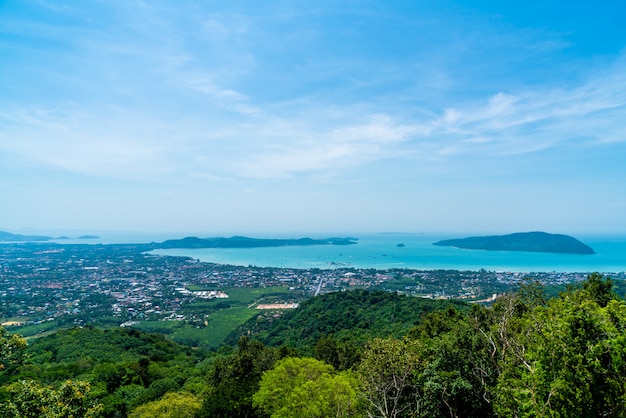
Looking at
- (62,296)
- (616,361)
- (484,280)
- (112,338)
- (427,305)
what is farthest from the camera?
(484,280)

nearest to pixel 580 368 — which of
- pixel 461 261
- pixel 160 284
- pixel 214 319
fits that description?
pixel 214 319

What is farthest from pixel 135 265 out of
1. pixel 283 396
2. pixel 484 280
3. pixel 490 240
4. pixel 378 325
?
pixel 490 240

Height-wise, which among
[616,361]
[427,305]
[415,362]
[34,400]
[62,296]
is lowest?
[62,296]

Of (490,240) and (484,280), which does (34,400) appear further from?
(490,240)

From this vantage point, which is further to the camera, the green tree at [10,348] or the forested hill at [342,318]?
the forested hill at [342,318]

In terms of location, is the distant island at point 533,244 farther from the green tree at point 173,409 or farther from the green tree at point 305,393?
the green tree at point 173,409

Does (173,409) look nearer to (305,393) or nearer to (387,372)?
(305,393)

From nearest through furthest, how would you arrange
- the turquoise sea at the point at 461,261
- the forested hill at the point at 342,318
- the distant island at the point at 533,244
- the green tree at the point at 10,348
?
the green tree at the point at 10,348
the forested hill at the point at 342,318
the turquoise sea at the point at 461,261
the distant island at the point at 533,244

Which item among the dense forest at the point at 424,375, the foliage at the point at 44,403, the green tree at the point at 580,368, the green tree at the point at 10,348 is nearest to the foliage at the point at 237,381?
the dense forest at the point at 424,375
